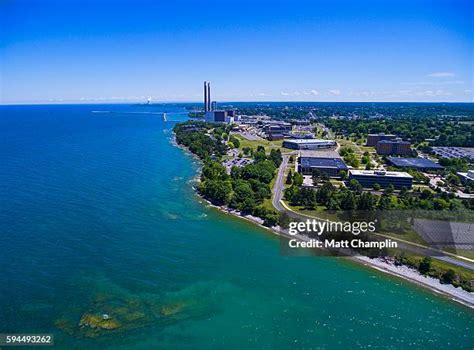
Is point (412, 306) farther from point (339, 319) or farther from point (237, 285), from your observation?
point (237, 285)

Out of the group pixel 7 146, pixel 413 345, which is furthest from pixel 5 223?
pixel 7 146

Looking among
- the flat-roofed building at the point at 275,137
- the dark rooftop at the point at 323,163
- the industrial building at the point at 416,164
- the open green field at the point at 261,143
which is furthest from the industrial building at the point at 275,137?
the industrial building at the point at 416,164

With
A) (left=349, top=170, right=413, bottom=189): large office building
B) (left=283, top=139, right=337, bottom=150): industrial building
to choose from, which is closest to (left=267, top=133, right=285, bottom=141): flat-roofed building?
(left=283, top=139, right=337, bottom=150): industrial building

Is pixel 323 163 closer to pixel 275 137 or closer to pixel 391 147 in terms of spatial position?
pixel 391 147

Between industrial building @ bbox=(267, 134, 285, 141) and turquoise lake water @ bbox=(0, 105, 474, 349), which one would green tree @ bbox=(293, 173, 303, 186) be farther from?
industrial building @ bbox=(267, 134, 285, 141)

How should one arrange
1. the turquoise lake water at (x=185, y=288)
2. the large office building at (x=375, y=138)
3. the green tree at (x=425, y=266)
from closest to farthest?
the turquoise lake water at (x=185, y=288), the green tree at (x=425, y=266), the large office building at (x=375, y=138)

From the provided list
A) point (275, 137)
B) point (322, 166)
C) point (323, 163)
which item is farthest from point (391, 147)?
point (275, 137)

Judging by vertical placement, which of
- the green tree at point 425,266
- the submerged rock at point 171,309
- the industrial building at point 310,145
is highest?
the industrial building at point 310,145

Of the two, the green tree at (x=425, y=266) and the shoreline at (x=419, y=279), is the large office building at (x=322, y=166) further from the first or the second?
the green tree at (x=425, y=266)

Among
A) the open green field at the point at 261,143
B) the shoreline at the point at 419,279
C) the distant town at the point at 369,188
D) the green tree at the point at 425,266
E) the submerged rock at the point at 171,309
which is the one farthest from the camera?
the open green field at the point at 261,143
